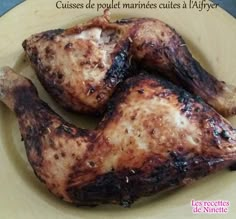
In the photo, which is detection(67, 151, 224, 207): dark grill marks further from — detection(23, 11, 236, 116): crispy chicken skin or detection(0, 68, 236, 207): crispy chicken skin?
detection(23, 11, 236, 116): crispy chicken skin

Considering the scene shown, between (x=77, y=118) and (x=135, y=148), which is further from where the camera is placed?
(x=77, y=118)

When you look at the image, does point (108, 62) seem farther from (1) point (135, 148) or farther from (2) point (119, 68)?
(1) point (135, 148)

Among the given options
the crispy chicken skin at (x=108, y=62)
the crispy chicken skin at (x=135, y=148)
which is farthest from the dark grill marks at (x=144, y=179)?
the crispy chicken skin at (x=108, y=62)

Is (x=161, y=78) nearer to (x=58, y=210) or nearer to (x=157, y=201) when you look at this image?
(x=157, y=201)

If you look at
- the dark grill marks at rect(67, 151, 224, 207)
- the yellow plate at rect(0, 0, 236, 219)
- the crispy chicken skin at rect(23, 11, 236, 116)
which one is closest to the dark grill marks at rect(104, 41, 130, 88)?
the crispy chicken skin at rect(23, 11, 236, 116)

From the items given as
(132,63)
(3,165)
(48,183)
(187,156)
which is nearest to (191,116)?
(187,156)

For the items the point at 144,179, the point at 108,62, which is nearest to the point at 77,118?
the point at 108,62
